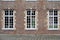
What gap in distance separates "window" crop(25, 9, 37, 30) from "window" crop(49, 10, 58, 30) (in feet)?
5.48

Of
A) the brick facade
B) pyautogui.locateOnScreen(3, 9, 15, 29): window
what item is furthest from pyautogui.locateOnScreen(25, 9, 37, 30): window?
pyautogui.locateOnScreen(3, 9, 15, 29): window

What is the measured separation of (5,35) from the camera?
15.8 metres

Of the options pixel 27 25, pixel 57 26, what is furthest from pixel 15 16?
pixel 57 26

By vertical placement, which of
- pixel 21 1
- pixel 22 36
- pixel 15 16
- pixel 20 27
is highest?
pixel 21 1

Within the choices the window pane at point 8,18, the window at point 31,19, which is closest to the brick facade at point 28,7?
the window at point 31,19

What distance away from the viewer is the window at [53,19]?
1605cm

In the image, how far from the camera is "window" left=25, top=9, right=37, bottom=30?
633 inches

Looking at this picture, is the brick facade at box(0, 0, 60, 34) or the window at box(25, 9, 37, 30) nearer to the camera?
the brick facade at box(0, 0, 60, 34)

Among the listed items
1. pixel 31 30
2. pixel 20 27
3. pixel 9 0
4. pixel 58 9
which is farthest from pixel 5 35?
pixel 58 9

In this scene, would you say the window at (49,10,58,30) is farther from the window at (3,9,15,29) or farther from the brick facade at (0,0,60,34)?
the window at (3,9,15,29)

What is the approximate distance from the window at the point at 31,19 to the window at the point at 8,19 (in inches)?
65.7

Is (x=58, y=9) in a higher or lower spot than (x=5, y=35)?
higher

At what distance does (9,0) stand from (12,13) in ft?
4.88

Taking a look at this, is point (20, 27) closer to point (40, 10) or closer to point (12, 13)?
point (12, 13)
